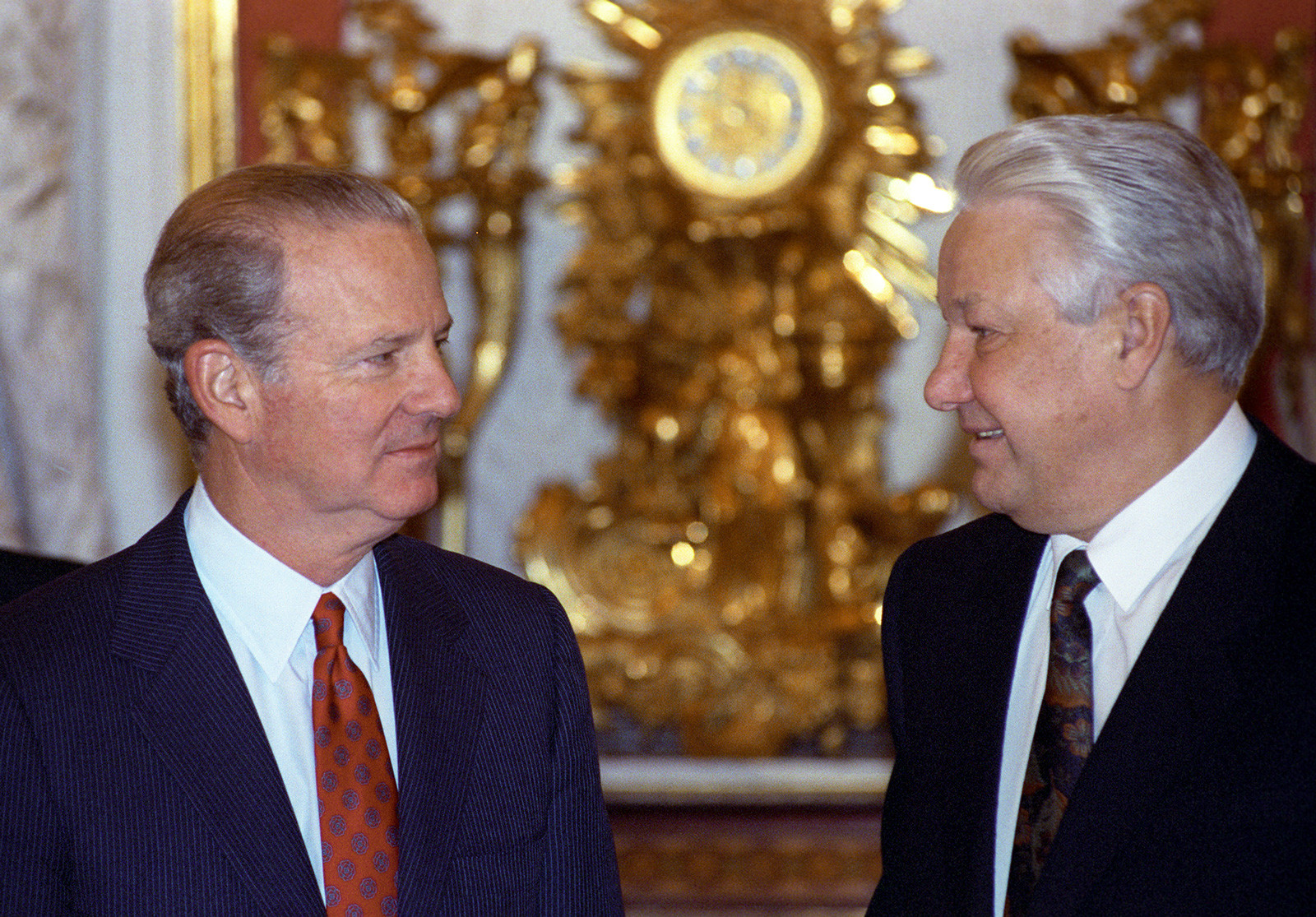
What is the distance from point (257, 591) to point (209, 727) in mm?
193

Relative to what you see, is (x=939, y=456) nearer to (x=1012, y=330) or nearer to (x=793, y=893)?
(x=793, y=893)

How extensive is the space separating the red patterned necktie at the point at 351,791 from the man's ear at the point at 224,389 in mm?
272

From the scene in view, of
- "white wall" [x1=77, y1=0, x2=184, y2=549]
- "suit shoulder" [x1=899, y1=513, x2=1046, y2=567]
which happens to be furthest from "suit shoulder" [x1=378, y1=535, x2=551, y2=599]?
"white wall" [x1=77, y1=0, x2=184, y2=549]

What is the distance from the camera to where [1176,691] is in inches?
73.3

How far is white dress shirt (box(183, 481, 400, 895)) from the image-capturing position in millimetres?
1898

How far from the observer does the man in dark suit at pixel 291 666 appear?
70.2 inches

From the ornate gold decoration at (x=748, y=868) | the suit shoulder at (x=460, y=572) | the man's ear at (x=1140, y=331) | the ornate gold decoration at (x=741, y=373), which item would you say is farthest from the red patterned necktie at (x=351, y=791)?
the ornate gold decoration at (x=748, y=868)

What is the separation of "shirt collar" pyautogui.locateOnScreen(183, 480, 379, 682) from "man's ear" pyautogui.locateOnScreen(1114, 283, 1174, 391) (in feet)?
3.21

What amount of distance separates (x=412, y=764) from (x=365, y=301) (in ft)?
1.80

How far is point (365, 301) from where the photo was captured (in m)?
1.93

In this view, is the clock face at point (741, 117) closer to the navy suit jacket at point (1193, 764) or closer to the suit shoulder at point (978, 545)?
the suit shoulder at point (978, 545)

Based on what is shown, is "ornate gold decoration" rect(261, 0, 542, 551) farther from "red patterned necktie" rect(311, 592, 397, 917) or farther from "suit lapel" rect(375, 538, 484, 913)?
"red patterned necktie" rect(311, 592, 397, 917)

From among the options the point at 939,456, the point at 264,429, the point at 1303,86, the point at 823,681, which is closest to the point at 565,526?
the point at 823,681

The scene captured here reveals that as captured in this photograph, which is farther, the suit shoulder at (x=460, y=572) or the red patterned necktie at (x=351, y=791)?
the suit shoulder at (x=460, y=572)
